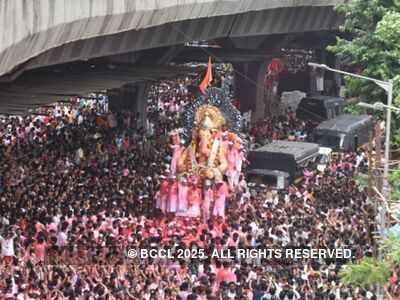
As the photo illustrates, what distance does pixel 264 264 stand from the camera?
1914cm

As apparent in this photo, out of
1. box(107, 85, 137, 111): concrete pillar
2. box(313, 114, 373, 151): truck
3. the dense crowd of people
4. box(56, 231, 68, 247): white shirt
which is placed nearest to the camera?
the dense crowd of people

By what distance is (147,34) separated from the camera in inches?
1079

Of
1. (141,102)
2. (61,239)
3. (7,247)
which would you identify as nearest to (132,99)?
(141,102)

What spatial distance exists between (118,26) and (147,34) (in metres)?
4.93

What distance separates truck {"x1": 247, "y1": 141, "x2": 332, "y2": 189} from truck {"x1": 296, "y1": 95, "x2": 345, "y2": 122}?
1123 centimetres

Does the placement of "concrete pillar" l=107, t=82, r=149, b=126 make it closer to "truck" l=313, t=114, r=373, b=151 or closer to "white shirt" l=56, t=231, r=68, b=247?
"truck" l=313, t=114, r=373, b=151

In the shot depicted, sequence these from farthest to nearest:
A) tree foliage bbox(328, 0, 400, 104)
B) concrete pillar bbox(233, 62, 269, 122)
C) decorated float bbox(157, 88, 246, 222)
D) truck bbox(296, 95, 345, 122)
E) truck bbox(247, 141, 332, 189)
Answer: concrete pillar bbox(233, 62, 269, 122)
truck bbox(296, 95, 345, 122)
truck bbox(247, 141, 332, 189)
decorated float bbox(157, 88, 246, 222)
tree foliage bbox(328, 0, 400, 104)

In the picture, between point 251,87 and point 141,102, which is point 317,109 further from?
point 141,102

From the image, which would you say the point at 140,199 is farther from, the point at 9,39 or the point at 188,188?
the point at 9,39

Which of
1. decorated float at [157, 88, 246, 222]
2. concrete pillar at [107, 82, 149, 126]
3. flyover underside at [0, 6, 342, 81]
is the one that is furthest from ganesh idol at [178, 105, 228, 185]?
concrete pillar at [107, 82, 149, 126]

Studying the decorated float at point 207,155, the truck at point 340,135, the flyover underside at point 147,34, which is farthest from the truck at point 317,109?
the decorated float at point 207,155

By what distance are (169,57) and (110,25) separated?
1163 centimetres

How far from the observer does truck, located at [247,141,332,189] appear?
2922cm

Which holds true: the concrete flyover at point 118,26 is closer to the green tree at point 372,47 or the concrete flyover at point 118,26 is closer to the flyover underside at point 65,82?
the flyover underside at point 65,82
